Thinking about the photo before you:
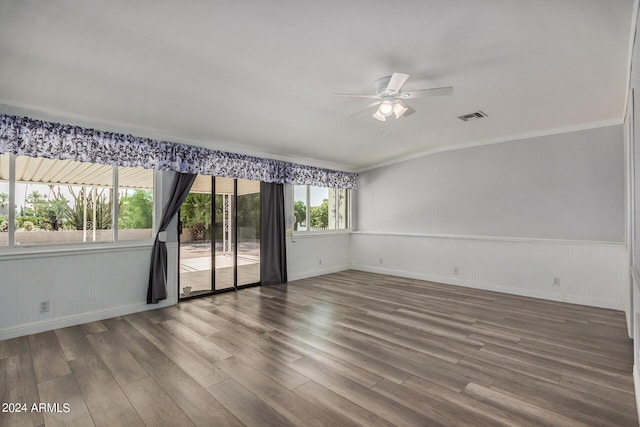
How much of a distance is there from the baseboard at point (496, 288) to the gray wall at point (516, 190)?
85cm

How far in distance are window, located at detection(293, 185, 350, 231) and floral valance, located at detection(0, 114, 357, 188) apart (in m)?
0.63

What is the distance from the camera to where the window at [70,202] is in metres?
3.37

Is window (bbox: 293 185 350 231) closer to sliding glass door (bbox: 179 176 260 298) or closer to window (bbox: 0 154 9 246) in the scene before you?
sliding glass door (bbox: 179 176 260 298)

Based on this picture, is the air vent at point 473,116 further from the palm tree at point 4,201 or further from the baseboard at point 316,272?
the palm tree at point 4,201

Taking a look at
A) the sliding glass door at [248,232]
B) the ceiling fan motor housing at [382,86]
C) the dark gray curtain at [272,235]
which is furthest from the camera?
the dark gray curtain at [272,235]

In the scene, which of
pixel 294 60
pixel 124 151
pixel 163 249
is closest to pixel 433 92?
pixel 294 60

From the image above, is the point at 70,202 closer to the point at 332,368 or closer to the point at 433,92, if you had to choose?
the point at 332,368

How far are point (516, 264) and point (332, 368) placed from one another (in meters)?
3.82

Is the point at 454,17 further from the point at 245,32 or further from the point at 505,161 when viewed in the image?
the point at 505,161

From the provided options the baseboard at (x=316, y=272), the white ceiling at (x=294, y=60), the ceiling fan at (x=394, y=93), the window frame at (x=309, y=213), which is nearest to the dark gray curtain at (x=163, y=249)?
the white ceiling at (x=294, y=60)

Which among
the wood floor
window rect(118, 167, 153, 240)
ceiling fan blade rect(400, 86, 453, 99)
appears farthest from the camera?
window rect(118, 167, 153, 240)

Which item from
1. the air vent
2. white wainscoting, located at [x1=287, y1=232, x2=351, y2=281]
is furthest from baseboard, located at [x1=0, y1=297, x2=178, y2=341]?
the air vent

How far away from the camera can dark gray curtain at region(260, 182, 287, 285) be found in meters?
5.62

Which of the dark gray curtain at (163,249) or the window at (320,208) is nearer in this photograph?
the dark gray curtain at (163,249)
